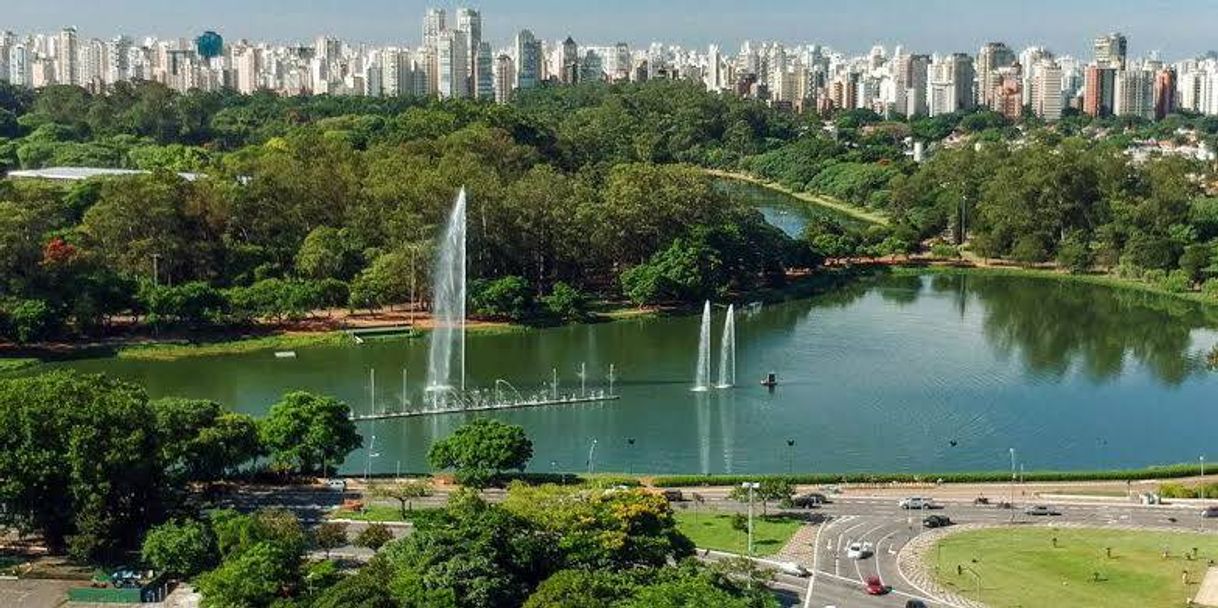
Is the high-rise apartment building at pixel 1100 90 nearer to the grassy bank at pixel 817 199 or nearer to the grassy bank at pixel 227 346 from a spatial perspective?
the grassy bank at pixel 817 199

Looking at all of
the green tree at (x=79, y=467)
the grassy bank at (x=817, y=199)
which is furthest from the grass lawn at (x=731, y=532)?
the grassy bank at (x=817, y=199)

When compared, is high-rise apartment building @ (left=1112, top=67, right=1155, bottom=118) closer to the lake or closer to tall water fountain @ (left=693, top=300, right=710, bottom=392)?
the lake

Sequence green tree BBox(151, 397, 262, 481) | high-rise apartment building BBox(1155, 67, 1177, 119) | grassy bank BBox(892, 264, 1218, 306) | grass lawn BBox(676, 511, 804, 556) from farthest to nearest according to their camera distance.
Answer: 1. high-rise apartment building BBox(1155, 67, 1177, 119)
2. grassy bank BBox(892, 264, 1218, 306)
3. green tree BBox(151, 397, 262, 481)
4. grass lawn BBox(676, 511, 804, 556)

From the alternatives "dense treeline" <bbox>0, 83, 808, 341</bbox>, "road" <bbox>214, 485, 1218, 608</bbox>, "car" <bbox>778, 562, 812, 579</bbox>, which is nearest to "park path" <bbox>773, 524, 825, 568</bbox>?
"road" <bbox>214, 485, 1218, 608</bbox>

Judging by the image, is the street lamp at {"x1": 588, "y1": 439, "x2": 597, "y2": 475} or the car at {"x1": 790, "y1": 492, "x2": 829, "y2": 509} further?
the street lamp at {"x1": 588, "y1": 439, "x2": 597, "y2": 475}

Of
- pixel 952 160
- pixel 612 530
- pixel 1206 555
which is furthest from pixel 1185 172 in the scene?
pixel 612 530

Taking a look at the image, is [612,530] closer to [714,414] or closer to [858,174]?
[714,414]

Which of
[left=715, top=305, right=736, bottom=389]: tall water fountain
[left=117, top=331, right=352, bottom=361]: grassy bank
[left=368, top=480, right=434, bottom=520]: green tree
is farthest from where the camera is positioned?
[left=117, top=331, right=352, bottom=361]: grassy bank
